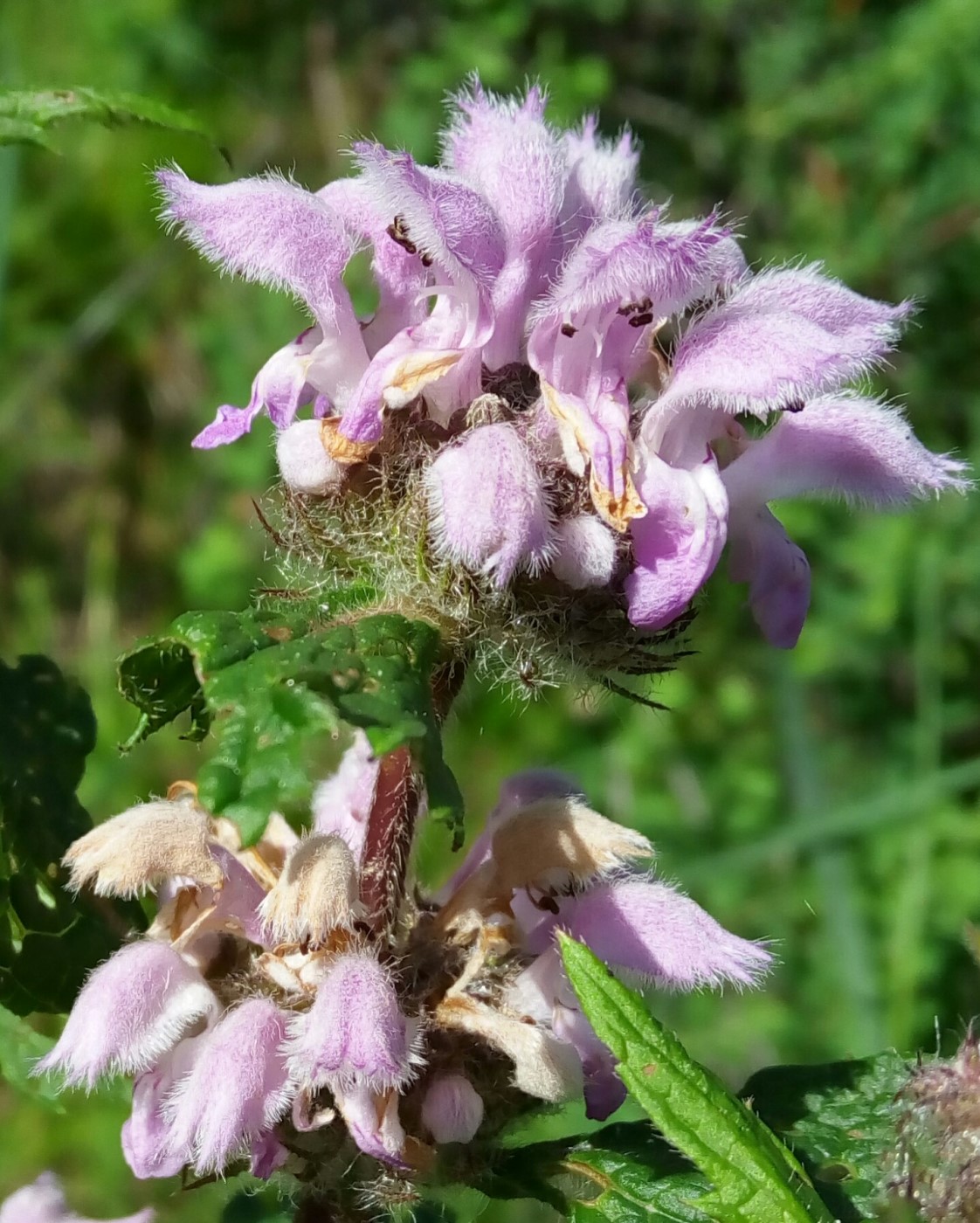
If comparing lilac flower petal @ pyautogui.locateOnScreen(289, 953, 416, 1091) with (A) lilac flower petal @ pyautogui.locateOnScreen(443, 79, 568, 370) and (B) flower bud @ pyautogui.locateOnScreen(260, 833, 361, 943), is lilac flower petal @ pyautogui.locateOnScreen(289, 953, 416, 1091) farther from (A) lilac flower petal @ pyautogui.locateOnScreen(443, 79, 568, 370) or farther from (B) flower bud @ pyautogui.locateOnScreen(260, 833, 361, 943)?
(A) lilac flower petal @ pyautogui.locateOnScreen(443, 79, 568, 370)

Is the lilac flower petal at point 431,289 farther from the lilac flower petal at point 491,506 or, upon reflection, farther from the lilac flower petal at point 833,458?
the lilac flower petal at point 833,458

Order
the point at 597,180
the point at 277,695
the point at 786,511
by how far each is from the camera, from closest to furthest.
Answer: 1. the point at 277,695
2. the point at 597,180
3. the point at 786,511

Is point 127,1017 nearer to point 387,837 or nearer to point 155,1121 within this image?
point 155,1121

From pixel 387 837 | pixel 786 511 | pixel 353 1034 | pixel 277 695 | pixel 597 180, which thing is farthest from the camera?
pixel 786 511

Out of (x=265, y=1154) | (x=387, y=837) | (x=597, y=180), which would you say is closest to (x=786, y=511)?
(x=597, y=180)

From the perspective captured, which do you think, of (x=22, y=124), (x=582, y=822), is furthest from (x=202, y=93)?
(x=582, y=822)

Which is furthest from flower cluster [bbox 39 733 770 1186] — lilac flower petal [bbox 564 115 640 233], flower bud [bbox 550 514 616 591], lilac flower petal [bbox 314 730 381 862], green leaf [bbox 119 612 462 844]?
lilac flower petal [bbox 564 115 640 233]
